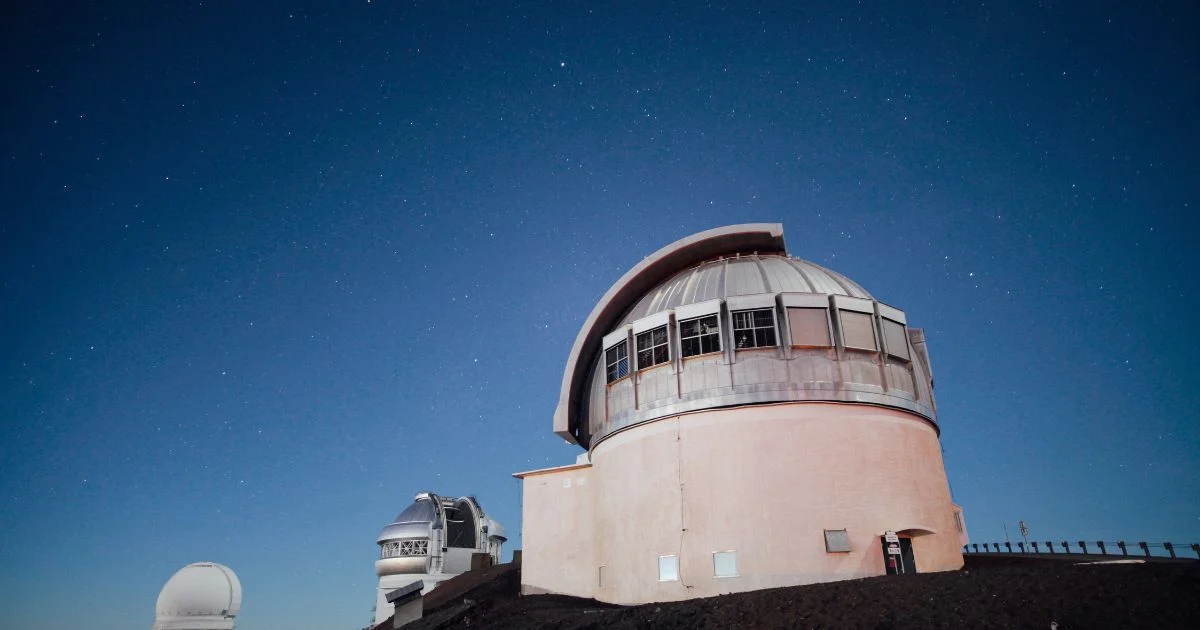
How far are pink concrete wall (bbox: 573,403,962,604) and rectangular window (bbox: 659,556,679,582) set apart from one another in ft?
0.47

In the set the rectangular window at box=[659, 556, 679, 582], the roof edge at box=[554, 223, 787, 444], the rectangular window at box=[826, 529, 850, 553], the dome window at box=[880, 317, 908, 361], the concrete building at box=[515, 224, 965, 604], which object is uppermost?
the roof edge at box=[554, 223, 787, 444]

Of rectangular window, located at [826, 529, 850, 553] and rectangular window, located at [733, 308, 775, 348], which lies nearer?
rectangular window, located at [826, 529, 850, 553]

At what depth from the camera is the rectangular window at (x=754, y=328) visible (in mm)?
17250

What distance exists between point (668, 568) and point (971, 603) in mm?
8218

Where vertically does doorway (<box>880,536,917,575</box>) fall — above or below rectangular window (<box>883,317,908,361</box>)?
below

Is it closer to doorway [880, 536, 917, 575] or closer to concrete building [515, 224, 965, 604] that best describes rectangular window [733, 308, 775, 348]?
concrete building [515, 224, 965, 604]

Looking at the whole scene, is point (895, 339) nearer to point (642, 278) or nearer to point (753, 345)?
point (753, 345)

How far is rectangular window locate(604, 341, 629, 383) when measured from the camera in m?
19.6

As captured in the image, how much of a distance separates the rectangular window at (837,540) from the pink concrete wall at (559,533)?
25.2ft

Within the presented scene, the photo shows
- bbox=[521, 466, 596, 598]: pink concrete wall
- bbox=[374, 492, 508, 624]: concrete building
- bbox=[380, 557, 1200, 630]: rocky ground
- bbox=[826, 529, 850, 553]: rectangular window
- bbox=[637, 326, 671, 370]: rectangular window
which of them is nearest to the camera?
bbox=[380, 557, 1200, 630]: rocky ground

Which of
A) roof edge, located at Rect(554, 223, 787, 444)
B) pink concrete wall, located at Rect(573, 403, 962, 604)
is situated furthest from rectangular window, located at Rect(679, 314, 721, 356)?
roof edge, located at Rect(554, 223, 787, 444)

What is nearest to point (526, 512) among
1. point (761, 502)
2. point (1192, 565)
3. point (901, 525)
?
point (761, 502)

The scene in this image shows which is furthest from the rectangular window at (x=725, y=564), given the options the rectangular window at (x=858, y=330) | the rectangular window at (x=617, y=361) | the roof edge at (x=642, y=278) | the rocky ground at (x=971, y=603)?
the roof edge at (x=642, y=278)

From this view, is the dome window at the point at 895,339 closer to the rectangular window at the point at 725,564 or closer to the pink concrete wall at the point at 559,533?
the rectangular window at the point at 725,564
